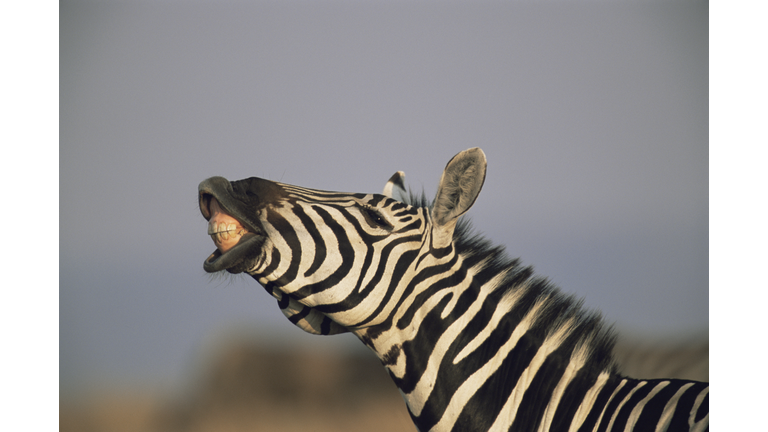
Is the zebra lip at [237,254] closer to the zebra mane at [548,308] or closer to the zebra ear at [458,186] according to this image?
the zebra ear at [458,186]

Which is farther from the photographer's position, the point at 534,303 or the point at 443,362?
the point at 534,303

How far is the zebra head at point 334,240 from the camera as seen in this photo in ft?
6.36

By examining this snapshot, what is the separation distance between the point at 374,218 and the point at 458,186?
1.31 ft

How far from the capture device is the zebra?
6.42 ft

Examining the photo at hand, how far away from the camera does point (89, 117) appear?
18.6 feet

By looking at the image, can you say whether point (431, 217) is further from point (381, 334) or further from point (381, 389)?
point (381, 389)

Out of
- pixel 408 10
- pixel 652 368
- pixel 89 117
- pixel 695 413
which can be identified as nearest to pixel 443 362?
pixel 695 413

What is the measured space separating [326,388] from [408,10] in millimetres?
5159

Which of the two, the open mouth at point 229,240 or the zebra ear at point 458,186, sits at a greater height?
the zebra ear at point 458,186

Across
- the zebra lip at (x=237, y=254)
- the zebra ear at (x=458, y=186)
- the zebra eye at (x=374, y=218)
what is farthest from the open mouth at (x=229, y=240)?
the zebra ear at (x=458, y=186)

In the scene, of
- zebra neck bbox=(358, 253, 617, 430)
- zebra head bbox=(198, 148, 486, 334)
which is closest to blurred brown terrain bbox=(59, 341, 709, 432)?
zebra neck bbox=(358, 253, 617, 430)

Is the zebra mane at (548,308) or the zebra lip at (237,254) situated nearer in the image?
the zebra lip at (237,254)

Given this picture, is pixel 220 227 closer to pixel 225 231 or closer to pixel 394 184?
pixel 225 231

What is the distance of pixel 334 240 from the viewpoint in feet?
6.60
